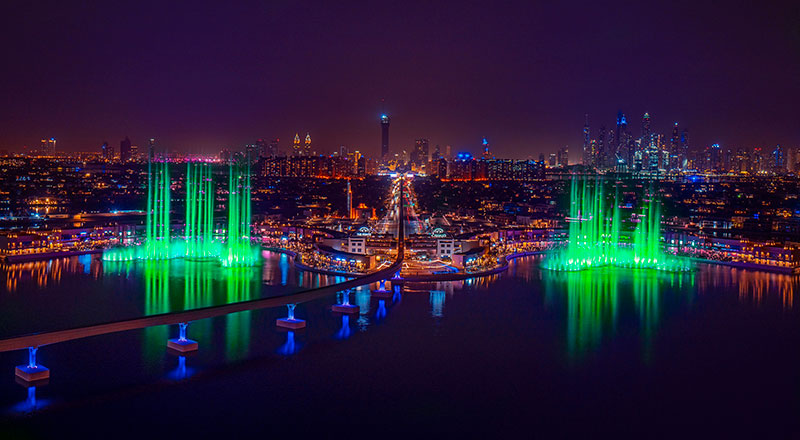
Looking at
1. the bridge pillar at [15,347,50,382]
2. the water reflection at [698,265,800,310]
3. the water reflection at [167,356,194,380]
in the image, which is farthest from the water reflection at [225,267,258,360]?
the water reflection at [698,265,800,310]

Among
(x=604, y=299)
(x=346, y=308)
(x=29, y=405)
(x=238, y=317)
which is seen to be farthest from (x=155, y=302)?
(x=604, y=299)

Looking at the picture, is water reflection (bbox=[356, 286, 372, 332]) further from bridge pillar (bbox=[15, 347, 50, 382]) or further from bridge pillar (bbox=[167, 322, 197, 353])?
bridge pillar (bbox=[15, 347, 50, 382])

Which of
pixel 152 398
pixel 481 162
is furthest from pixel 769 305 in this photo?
pixel 481 162

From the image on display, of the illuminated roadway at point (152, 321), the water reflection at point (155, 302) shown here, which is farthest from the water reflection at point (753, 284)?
the water reflection at point (155, 302)

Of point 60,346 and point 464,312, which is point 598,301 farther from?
point 60,346

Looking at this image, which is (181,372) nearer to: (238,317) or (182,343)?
(182,343)

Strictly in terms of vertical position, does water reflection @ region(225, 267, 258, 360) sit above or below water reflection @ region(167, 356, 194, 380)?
above
